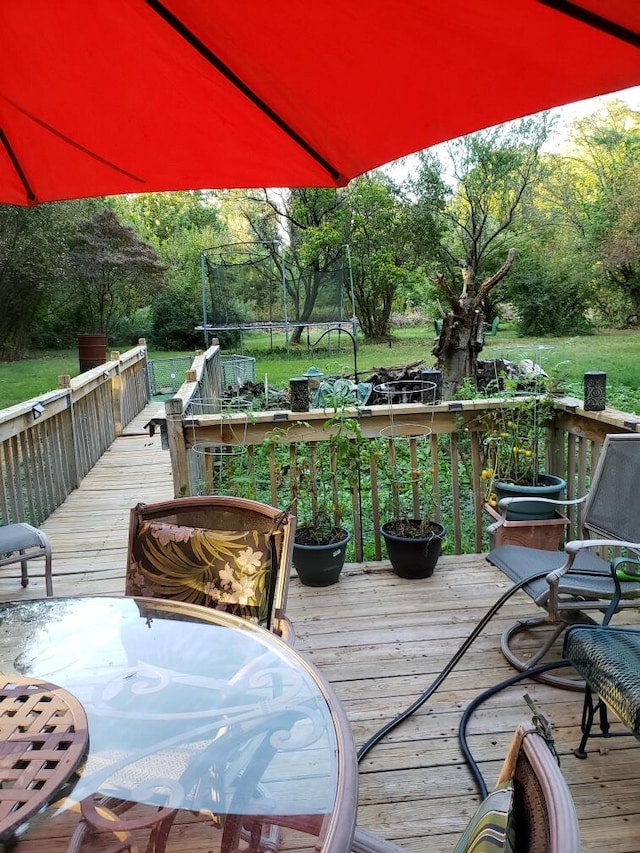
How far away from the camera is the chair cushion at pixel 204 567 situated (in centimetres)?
177

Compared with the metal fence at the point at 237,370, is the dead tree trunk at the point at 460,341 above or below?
above

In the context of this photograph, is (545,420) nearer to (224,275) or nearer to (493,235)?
(224,275)

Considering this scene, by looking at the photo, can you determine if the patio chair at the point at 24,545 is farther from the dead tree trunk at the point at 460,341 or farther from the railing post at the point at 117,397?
the dead tree trunk at the point at 460,341

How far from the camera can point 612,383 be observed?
10.7 m

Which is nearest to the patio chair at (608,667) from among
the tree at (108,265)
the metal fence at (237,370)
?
the metal fence at (237,370)

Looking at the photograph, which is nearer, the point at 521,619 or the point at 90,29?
the point at 90,29

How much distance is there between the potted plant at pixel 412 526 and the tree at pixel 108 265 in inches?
540

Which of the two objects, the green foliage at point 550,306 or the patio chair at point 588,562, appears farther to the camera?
the green foliage at point 550,306

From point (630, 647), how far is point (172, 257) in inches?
878

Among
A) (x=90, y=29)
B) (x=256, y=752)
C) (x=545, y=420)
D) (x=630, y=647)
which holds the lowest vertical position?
(x=630, y=647)

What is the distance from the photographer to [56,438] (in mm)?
4727

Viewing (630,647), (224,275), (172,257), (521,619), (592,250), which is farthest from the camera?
(172,257)

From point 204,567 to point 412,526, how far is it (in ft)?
5.08

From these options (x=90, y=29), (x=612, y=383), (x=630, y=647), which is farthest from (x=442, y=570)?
(x=612, y=383)
